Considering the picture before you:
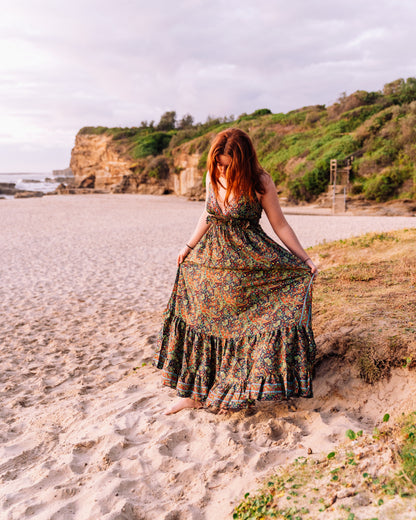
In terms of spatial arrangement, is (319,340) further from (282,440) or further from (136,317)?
(136,317)

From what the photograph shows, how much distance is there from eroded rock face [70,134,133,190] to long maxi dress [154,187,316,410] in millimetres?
40199

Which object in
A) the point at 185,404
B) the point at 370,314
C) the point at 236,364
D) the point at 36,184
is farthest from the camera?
the point at 36,184

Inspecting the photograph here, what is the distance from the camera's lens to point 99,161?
4578cm

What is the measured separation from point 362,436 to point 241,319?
3.29ft

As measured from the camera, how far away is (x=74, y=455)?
112 inches

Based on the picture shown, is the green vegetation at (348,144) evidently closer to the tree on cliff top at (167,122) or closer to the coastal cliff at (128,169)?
the coastal cliff at (128,169)

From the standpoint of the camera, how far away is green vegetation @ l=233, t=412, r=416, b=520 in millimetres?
1892

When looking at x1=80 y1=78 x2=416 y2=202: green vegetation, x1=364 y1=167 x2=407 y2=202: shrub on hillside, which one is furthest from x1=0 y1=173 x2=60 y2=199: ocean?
x1=364 y1=167 x2=407 y2=202: shrub on hillside

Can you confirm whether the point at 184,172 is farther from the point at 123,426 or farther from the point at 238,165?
the point at 123,426

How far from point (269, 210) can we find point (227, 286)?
0.59m

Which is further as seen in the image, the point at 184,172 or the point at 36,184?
the point at 36,184

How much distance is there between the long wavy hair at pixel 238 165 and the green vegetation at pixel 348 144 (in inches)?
790

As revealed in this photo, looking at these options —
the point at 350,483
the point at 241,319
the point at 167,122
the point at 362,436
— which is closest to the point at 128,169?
the point at 167,122

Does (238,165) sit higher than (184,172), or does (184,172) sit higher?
(184,172)
